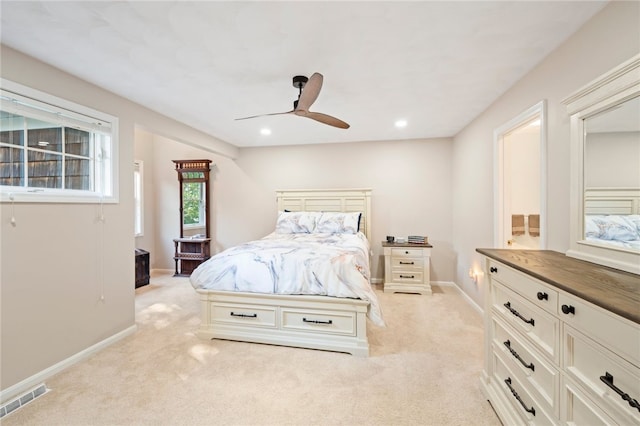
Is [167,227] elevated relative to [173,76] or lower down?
lower down

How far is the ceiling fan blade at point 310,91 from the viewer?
2.01 m

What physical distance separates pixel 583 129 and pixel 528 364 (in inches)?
56.1

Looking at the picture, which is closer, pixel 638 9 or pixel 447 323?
pixel 638 9

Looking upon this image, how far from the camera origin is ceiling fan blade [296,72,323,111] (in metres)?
2.01

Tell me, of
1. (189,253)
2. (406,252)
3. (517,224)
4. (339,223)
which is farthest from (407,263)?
(189,253)

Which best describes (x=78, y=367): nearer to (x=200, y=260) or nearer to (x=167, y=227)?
(x=200, y=260)

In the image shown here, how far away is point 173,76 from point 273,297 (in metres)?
2.15

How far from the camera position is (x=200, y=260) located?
522 cm

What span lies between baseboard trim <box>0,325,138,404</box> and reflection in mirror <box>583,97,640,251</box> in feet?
12.6

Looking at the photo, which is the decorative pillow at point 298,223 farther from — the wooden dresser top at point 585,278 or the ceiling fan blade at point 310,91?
the wooden dresser top at point 585,278

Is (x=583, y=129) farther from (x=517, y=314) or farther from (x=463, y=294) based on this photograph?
(x=463, y=294)

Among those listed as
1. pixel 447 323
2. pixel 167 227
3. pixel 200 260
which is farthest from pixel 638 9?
pixel 167 227

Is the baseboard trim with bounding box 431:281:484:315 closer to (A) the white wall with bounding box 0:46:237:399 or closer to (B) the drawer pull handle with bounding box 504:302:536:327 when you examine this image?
(B) the drawer pull handle with bounding box 504:302:536:327

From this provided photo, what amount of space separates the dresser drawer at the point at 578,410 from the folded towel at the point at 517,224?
8.31 feet
